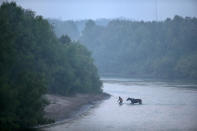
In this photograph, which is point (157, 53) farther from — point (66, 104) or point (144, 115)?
point (144, 115)

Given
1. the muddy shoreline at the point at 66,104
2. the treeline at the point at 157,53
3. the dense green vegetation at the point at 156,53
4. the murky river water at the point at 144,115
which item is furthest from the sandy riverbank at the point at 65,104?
the treeline at the point at 157,53

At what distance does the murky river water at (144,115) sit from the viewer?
51906 millimetres

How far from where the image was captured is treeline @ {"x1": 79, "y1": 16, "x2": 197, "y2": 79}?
153750 millimetres

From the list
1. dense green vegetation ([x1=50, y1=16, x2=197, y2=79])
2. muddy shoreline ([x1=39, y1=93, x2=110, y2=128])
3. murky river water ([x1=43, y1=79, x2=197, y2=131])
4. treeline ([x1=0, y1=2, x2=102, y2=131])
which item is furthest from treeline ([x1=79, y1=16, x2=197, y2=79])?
muddy shoreline ([x1=39, y1=93, x2=110, y2=128])

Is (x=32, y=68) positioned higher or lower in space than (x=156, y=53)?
higher

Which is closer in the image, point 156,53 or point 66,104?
point 66,104

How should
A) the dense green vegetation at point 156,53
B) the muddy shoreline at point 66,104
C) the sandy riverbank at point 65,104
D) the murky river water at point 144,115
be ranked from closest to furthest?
the murky river water at point 144,115, the muddy shoreline at point 66,104, the sandy riverbank at point 65,104, the dense green vegetation at point 156,53

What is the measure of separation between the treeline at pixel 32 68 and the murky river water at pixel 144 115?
4.04 metres

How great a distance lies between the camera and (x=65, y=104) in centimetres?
6894

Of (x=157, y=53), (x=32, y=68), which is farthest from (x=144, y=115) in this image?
(x=157, y=53)

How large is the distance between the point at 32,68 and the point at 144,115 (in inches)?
567

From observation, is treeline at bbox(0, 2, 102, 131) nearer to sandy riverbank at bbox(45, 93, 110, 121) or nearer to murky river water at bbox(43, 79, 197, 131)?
sandy riverbank at bbox(45, 93, 110, 121)

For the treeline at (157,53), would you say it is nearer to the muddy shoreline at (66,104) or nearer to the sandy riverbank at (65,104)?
the muddy shoreline at (66,104)

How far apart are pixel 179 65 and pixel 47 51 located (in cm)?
7900
